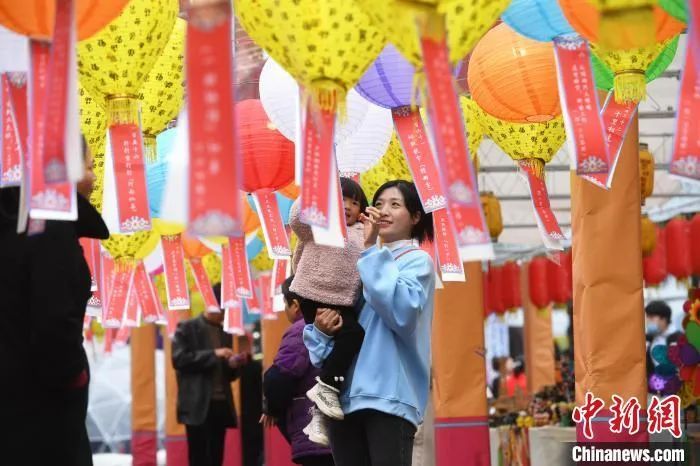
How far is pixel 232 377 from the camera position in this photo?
9.43 metres

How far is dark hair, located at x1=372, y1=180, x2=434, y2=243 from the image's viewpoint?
14.1 feet

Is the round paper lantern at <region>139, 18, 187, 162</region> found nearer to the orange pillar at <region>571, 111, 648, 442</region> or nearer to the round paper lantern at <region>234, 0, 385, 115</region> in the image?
the round paper lantern at <region>234, 0, 385, 115</region>

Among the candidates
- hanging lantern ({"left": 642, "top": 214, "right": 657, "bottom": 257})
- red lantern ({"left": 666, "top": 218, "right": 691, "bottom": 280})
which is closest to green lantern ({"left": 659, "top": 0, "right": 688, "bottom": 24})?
hanging lantern ({"left": 642, "top": 214, "right": 657, "bottom": 257})

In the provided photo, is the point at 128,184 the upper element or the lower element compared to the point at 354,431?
upper

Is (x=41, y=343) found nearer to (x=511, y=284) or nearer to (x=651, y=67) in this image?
(x=651, y=67)

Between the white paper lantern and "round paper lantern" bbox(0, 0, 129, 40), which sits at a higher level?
"round paper lantern" bbox(0, 0, 129, 40)

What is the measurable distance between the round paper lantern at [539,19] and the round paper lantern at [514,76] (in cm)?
64

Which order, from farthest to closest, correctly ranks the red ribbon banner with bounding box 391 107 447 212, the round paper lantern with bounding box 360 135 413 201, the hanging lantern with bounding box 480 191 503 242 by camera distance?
the hanging lantern with bounding box 480 191 503 242
the round paper lantern with bounding box 360 135 413 201
the red ribbon banner with bounding box 391 107 447 212

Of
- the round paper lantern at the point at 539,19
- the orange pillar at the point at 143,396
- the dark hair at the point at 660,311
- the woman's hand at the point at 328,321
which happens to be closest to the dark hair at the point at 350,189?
the woman's hand at the point at 328,321

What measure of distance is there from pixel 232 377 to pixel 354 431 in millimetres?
5491

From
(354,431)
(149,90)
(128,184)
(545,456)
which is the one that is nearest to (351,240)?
(354,431)

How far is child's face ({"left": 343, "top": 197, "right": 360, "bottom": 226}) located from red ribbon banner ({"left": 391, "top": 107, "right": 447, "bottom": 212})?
1.20 ft

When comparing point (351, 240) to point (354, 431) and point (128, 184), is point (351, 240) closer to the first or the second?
point (354, 431)

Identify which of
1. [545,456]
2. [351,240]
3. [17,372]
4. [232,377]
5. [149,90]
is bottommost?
[545,456]
